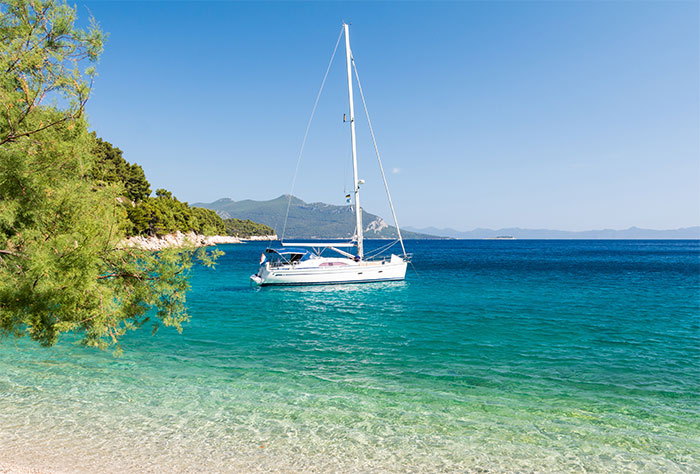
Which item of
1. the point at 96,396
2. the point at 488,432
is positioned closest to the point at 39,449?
the point at 96,396

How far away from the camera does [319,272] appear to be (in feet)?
108

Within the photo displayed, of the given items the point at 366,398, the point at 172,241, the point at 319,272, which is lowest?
the point at 366,398

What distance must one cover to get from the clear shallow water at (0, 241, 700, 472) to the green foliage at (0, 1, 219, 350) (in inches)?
100

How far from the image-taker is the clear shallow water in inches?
261

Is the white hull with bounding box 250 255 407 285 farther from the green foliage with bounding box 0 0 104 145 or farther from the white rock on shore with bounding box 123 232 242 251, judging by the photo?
the green foliage with bounding box 0 0 104 145

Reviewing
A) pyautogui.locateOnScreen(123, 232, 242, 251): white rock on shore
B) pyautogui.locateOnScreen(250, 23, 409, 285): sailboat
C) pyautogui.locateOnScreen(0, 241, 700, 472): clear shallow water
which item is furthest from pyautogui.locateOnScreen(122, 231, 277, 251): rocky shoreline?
pyautogui.locateOnScreen(250, 23, 409, 285): sailboat

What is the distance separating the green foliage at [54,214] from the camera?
5.20 metres

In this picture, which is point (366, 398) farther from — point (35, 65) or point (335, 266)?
point (335, 266)

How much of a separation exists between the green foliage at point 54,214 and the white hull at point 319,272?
2626 cm

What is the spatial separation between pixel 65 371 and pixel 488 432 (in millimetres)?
11318

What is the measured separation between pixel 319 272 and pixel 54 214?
2757cm

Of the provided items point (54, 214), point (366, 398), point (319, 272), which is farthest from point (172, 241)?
point (319, 272)

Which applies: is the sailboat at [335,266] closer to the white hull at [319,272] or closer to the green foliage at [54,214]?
the white hull at [319,272]

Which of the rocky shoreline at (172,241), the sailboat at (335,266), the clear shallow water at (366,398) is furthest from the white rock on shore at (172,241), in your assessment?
the sailboat at (335,266)
